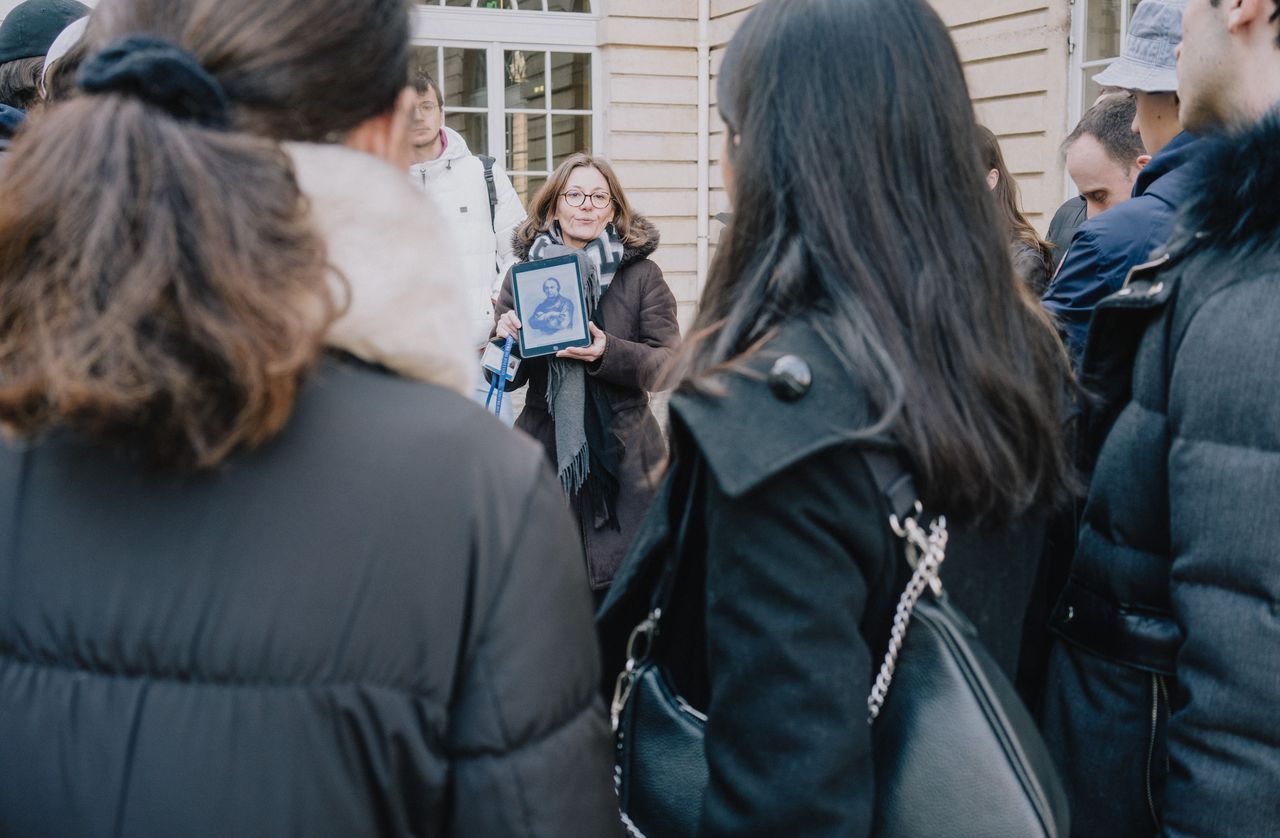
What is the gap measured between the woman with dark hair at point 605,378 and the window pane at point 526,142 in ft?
21.0

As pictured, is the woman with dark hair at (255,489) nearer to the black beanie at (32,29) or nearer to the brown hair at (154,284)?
the brown hair at (154,284)

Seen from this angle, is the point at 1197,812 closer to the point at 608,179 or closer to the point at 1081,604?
the point at 1081,604

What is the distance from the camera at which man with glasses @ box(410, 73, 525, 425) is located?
5.41m

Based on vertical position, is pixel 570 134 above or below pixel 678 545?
above

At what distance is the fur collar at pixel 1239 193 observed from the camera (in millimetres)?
1359

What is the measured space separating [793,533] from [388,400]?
43 cm

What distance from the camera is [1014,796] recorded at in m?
1.14

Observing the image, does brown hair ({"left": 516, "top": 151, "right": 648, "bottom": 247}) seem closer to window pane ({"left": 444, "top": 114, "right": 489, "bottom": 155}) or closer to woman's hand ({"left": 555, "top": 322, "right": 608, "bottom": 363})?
woman's hand ({"left": 555, "top": 322, "right": 608, "bottom": 363})

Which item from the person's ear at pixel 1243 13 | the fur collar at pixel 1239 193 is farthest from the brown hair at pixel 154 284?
the person's ear at pixel 1243 13

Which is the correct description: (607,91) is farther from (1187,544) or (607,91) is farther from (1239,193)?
(1187,544)

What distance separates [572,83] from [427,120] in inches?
229

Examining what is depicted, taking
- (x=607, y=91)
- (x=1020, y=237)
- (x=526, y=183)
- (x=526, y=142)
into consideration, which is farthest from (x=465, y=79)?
(x=1020, y=237)

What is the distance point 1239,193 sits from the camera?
1.39 m

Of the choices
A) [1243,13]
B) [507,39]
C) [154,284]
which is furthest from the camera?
[507,39]
